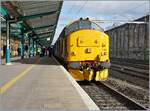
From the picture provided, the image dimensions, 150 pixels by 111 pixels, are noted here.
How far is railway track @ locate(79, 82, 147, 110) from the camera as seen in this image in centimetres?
1310

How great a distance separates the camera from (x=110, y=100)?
49.4 feet

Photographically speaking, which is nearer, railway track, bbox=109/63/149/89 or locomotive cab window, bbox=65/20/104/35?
locomotive cab window, bbox=65/20/104/35

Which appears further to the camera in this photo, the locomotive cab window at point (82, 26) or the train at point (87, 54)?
the locomotive cab window at point (82, 26)

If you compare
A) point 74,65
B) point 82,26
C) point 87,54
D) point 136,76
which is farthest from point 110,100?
point 136,76

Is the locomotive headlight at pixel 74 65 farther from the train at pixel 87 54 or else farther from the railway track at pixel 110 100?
the railway track at pixel 110 100

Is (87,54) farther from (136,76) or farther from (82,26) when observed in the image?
(136,76)

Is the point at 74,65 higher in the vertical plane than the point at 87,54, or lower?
lower

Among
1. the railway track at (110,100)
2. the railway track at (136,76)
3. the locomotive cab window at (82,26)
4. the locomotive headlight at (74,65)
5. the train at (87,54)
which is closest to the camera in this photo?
the railway track at (110,100)

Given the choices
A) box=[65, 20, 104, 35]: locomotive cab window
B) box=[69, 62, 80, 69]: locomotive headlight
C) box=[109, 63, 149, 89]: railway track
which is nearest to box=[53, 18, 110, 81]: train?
box=[69, 62, 80, 69]: locomotive headlight

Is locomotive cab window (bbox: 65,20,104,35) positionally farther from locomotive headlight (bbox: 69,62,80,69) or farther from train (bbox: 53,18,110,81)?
locomotive headlight (bbox: 69,62,80,69)

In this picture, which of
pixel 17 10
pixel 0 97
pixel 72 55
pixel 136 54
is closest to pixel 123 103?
pixel 0 97

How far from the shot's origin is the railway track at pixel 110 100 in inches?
516

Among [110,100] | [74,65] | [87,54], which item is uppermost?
[87,54]

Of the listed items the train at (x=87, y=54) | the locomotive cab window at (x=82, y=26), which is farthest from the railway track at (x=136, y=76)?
the locomotive cab window at (x=82, y=26)
